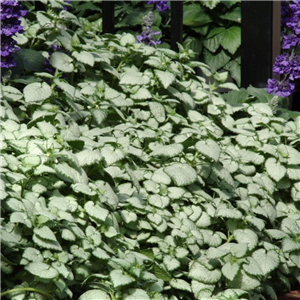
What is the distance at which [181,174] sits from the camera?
102 inches

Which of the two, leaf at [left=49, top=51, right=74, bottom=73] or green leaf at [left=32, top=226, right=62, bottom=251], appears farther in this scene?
leaf at [left=49, top=51, right=74, bottom=73]

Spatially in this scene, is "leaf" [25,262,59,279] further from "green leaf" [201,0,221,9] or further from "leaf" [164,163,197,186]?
"green leaf" [201,0,221,9]

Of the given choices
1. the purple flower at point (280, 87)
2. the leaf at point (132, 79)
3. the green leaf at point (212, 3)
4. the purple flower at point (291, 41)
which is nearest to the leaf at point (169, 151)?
the leaf at point (132, 79)

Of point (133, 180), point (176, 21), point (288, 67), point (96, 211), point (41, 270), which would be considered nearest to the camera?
point (41, 270)

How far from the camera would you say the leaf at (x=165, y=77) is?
3176mm

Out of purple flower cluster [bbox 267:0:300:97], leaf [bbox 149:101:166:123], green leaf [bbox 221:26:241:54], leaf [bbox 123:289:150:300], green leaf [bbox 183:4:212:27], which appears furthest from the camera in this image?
green leaf [bbox 183:4:212:27]

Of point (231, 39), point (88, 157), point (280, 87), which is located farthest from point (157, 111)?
point (231, 39)

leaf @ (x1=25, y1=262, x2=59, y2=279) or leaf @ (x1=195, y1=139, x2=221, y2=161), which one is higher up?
leaf @ (x1=195, y1=139, x2=221, y2=161)

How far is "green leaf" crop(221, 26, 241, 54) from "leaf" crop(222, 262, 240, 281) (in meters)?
3.20

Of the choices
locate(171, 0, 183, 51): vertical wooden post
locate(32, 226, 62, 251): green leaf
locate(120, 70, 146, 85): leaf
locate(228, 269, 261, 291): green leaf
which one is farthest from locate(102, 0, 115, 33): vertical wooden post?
locate(32, 226, 62, 251): green leaf

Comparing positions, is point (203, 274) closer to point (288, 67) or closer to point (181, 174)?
point (181, 174)

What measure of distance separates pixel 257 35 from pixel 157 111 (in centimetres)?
129

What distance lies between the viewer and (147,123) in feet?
10.4

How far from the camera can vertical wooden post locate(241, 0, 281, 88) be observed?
4.05m
